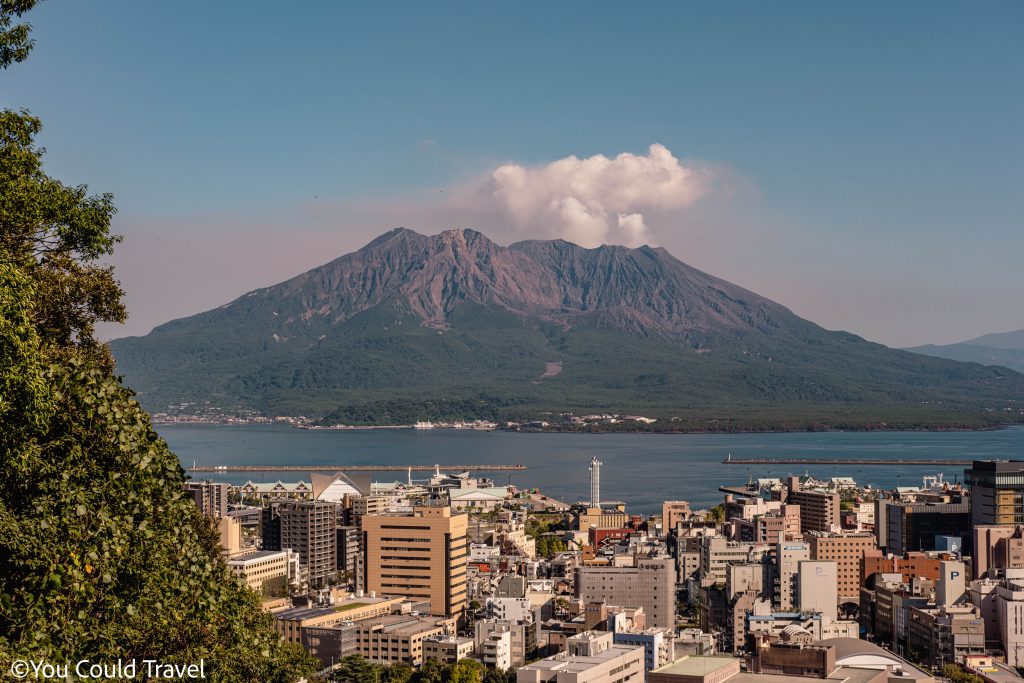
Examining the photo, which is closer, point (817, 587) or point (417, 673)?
point (417, 673)

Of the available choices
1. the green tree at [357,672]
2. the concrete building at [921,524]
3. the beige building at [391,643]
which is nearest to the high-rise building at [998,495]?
the concrete building at [921,524]

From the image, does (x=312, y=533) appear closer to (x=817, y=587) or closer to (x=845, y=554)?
(x=817, y=587)

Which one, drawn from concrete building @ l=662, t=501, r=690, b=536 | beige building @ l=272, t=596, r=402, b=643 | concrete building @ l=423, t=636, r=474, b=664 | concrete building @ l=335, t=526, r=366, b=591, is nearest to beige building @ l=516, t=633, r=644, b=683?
concrete building @ l=423, t=636, r=474, b=664

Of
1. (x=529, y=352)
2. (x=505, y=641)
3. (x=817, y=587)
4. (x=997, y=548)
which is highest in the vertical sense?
(x=529, y=352)

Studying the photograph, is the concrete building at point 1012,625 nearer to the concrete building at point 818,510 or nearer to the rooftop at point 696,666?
the rooftop at point 696,666

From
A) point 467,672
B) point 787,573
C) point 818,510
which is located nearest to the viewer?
point 467,672

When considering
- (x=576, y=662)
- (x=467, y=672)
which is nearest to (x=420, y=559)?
(x=467, y=672)
